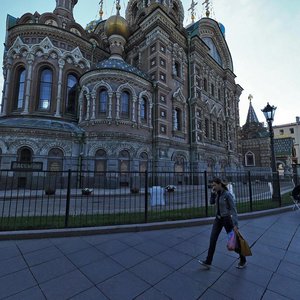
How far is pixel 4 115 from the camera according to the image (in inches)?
784

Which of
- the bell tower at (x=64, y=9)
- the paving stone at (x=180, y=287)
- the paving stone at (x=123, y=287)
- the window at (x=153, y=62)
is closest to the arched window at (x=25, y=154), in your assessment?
the window at (x=153, y=62)

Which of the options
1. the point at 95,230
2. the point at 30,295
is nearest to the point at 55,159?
the point at 95,230

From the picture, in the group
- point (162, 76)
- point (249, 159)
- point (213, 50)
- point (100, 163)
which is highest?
point (213, 50)

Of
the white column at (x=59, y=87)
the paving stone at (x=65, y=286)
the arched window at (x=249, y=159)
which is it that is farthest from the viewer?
the arched window at (x=249, y=159)

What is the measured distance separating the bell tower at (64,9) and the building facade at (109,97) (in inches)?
4.8

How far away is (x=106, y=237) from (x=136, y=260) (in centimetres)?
157

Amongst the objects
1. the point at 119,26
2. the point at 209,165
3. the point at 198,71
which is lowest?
the point at 209,165

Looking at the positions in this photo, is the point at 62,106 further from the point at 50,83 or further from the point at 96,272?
the point at 96,272

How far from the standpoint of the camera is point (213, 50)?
31.2m

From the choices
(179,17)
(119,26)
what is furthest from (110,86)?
(179,17)

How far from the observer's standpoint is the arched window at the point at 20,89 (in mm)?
20253

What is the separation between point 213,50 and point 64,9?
21748 millimetres

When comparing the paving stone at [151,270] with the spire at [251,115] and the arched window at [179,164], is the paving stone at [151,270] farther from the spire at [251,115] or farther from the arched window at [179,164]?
the spire at [251,115]

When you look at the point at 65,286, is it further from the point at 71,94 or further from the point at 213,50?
the point at 213,50
